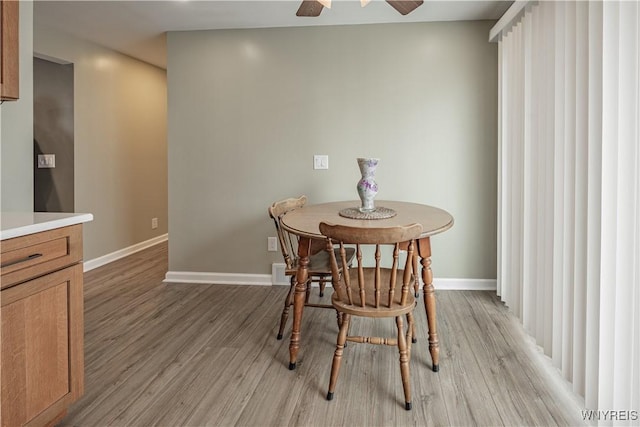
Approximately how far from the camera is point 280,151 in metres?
3.88

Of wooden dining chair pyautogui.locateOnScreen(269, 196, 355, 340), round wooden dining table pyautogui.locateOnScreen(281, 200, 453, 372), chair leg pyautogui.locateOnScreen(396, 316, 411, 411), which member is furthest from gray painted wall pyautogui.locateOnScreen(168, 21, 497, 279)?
chair leg pyautogui.locateOnScreen(396, 316, 411, 411)

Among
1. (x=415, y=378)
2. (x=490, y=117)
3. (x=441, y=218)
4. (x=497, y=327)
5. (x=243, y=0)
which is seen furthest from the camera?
(x=490, y=117)

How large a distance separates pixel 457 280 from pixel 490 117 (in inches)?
55.4

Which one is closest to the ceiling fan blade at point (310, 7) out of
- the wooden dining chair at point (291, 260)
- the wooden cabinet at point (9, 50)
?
the wooden dining chair at point (291, 260)

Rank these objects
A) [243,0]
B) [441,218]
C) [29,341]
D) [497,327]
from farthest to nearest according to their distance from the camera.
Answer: [243,0], [497,327], [441,218], [29,341]

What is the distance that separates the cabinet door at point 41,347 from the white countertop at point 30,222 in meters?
0.19

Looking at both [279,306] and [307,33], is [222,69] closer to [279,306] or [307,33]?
[307,33]

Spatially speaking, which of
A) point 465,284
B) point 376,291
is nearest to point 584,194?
point 376,291

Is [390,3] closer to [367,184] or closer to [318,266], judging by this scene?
[367,184]

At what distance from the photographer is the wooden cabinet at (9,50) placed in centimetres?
193

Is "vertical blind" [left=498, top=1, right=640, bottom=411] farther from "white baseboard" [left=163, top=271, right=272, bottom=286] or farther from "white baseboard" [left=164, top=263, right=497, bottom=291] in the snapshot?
"white baseboard" [left=163, top=271, right=272, bottom=286]

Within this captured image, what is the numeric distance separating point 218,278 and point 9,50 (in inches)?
97.7

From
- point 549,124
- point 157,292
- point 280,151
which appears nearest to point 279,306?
point 157,292

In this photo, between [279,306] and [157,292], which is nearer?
[279,306]
